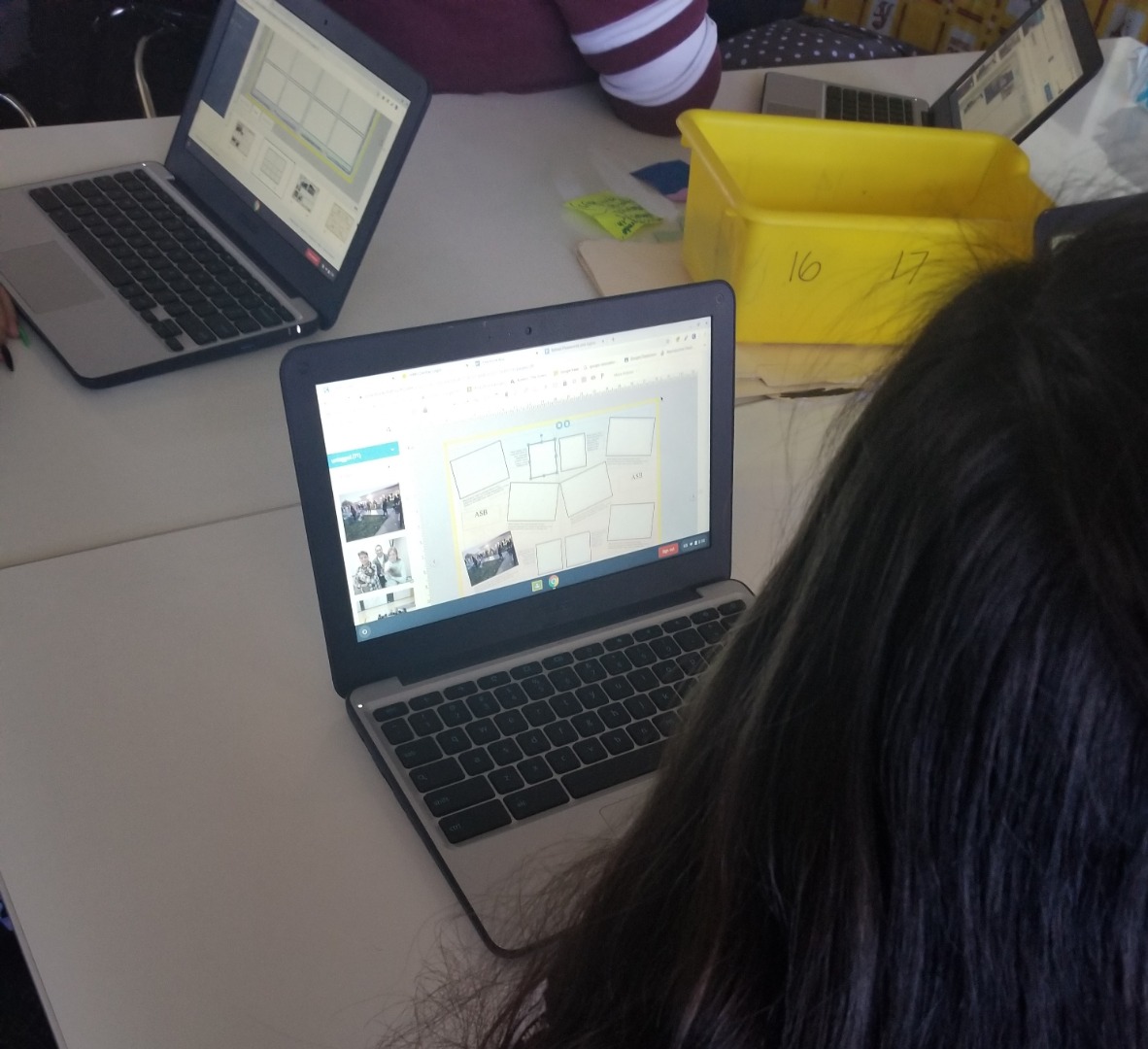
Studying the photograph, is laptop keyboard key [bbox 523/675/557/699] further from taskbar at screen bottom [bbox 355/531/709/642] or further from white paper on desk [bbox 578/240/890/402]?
white paper on desk [bbox 578/240/890/402]

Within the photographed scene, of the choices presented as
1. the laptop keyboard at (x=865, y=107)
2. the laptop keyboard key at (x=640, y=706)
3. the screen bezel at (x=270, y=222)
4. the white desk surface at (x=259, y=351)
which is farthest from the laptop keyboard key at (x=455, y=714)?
the laptop keyboard at (x=865, y=107)

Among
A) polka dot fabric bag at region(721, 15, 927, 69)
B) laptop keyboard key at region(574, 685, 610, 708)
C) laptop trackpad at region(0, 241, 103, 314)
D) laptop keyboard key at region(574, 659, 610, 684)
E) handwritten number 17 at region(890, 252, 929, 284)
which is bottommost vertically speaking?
laptop keyboard key at region(574, 685, 610, 708)

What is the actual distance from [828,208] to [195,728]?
806 mm

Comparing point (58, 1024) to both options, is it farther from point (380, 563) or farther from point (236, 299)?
point (236, 299)

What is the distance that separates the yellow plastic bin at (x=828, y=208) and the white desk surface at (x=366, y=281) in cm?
10

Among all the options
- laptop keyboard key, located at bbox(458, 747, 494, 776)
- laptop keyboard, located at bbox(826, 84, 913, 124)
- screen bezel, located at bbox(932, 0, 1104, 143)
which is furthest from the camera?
laptop keyboard, located at bbox(826, 84, 913, 124)

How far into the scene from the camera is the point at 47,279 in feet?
3.16

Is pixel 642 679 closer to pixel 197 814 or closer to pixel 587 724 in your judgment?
pixel 587 724

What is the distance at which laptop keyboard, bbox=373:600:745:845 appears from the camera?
2.03 ft

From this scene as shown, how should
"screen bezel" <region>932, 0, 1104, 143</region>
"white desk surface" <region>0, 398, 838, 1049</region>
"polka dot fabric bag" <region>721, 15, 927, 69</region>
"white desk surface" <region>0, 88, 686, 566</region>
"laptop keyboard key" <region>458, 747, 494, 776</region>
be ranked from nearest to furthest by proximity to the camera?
"white desk surface" <region>0, 398, 838, 1049</region>
"laptop keyboard key" <region>458, 747, 494, 776</region>
"white desk surface" <region>0, 88, 686, 566</region>
"screen bezel" <region>932, 0, 1104, 143</region>
"polka dot fabric bag" <region>721, 15, 927, 69</region>

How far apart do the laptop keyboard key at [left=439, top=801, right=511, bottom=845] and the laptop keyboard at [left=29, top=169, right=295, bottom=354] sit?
51 cm

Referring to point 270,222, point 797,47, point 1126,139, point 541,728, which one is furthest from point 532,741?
point 797,47

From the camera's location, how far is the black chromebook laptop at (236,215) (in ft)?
2.91

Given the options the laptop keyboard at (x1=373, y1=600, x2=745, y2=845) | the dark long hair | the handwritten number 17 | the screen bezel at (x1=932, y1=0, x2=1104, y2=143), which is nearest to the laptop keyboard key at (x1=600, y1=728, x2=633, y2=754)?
the laptop keyboard at (x1=373, y1=600, x2=745, y2=845)
